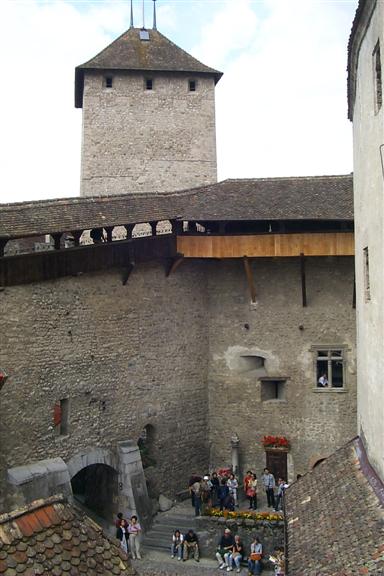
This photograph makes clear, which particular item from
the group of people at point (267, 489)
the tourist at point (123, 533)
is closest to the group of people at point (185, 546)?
the tourist at point (123, 533)

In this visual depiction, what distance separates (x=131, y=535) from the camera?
13586 mm

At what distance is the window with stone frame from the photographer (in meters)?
16.8

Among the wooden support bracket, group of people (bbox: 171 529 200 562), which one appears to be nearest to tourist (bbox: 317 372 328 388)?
the wooden support bracket

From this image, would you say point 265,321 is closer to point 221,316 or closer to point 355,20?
point 221,316

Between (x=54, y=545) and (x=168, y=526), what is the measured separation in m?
9.40

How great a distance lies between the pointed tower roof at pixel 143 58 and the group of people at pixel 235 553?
1438 cm

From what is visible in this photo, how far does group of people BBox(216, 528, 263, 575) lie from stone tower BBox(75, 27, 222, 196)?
37.6 ft

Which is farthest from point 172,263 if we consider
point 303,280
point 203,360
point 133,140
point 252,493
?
point 133,140

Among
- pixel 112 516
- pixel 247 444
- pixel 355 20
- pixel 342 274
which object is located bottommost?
pixel 112 516

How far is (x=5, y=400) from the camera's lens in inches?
481

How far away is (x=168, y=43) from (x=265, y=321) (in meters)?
11.1

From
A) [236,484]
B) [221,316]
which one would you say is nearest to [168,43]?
[221,316]

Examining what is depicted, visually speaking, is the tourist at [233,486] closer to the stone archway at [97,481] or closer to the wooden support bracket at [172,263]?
the stone archway at [97,481]

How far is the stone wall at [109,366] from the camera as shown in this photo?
12.6 meters
